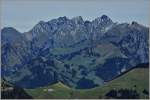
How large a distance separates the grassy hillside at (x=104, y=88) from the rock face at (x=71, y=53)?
109 millimetres

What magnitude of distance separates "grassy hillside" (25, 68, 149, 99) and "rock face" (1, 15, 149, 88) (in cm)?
11

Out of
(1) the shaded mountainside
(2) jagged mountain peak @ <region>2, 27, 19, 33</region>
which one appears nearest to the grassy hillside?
(1) the shaded mountainside

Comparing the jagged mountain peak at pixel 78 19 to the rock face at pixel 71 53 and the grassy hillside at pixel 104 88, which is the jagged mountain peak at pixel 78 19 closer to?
the rock face at pixel 71 53

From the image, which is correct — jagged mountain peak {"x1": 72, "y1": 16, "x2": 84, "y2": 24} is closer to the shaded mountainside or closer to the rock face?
the rock face

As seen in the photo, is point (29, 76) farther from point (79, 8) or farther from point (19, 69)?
point (79, 8)

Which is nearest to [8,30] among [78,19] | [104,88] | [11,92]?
[11,92]

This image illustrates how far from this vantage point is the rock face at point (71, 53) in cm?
1553

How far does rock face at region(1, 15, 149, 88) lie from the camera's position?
51.0 feet

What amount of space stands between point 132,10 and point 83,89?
1329 mm

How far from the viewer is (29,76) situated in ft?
51.2

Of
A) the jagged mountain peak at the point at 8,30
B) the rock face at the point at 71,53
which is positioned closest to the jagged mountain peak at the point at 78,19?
the rock face at the point at 71,53

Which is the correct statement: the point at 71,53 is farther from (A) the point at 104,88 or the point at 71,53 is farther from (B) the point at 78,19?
(A) the point at 104,88

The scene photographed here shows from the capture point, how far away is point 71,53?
1563 centimetres

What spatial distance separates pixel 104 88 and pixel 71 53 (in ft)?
2.29
